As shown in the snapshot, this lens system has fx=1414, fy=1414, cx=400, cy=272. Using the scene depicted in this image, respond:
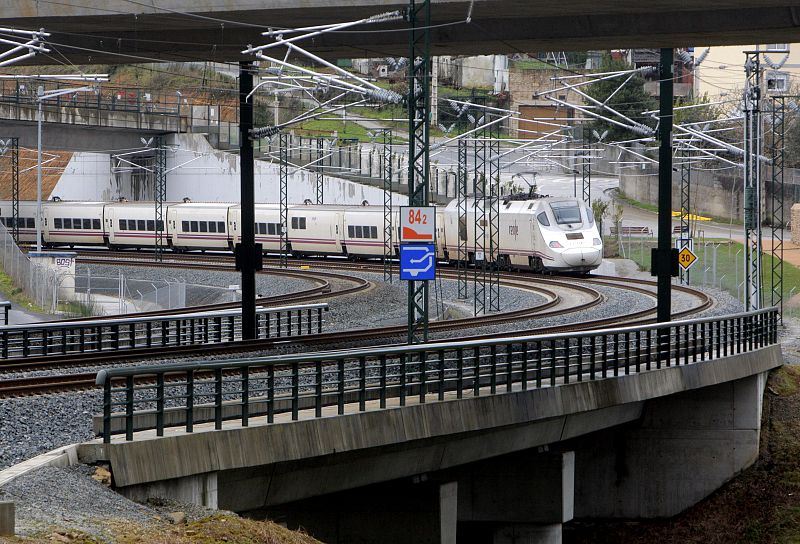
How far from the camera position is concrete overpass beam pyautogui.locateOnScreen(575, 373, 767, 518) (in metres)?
27.5

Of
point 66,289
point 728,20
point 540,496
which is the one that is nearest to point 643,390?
point 540,496

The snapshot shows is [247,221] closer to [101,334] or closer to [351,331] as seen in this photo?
[101,334]

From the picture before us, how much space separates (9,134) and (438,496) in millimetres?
51924

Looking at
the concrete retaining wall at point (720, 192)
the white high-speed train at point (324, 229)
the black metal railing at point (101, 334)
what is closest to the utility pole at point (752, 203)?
the black metal railing at point (101, 334)

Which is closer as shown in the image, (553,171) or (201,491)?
(201,491)

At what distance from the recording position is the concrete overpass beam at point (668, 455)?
27.5m

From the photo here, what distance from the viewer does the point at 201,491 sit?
14.3 m

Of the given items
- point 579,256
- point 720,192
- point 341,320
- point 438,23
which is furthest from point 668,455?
point 720,192

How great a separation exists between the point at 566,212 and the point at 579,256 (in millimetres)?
1840

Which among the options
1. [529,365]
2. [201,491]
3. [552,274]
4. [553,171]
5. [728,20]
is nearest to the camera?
[201,491]

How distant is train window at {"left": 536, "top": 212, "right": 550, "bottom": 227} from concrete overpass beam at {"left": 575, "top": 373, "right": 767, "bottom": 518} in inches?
1100

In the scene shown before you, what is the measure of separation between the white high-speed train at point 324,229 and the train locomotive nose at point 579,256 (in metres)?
Answer: 0.04

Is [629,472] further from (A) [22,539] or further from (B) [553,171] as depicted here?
(B) [553,171]

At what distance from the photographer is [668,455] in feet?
90.7
